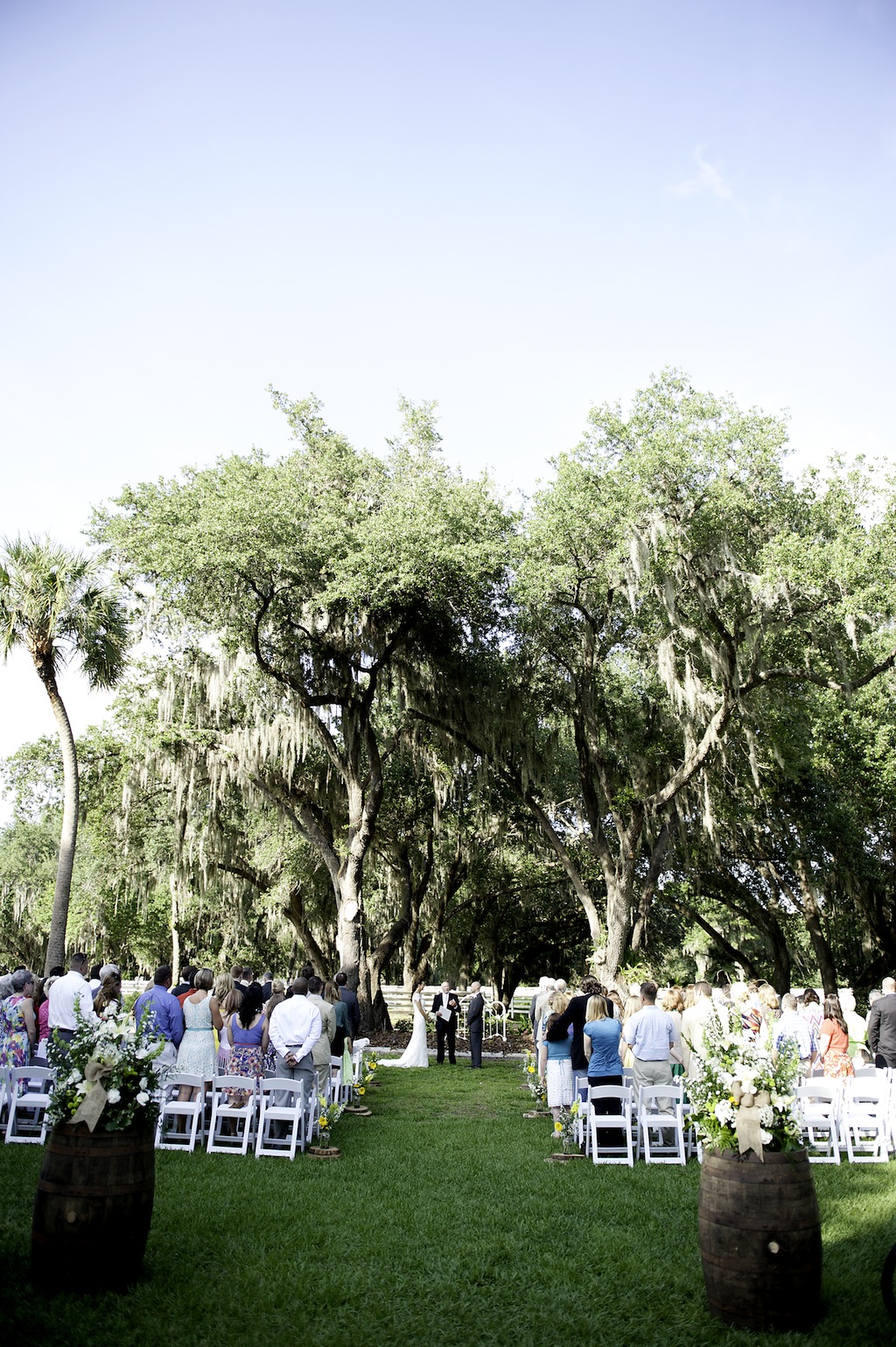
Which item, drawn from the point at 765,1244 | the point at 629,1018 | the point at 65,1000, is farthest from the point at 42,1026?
the point at 765,1244

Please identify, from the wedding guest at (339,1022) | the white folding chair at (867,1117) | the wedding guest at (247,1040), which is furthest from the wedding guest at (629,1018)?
the wedding guest at (247,1040)

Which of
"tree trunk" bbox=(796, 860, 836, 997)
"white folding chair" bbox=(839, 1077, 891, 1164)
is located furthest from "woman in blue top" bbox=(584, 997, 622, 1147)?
"tree trunk" bbox=(796, 860, 836, 997)

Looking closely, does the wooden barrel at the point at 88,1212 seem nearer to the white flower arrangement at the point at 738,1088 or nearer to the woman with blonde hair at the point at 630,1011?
the white flower arrangement at the point at 738,1088

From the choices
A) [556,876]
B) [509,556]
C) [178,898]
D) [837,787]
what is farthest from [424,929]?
[509,556]

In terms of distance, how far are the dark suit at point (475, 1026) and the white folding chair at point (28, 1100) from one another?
24.9ft

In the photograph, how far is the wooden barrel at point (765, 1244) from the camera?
157 inches

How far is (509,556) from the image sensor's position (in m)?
15.8

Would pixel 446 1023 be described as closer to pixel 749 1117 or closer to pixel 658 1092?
pixel 658 1092

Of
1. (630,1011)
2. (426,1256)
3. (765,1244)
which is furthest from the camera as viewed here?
(630,1011)

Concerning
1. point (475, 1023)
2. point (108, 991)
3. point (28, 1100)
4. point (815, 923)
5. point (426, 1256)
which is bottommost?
point (426, 1256)

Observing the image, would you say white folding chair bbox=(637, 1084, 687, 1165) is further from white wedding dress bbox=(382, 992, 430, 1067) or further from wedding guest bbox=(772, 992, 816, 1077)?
white wedding dress bbox=(382, 992, 430, 1067)

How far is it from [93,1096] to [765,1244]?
3.27 metres

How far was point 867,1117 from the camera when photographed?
307 inches

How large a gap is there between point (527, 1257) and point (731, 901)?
903 inches
